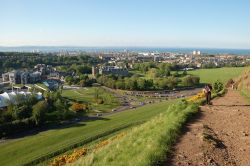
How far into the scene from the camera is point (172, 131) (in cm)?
1059

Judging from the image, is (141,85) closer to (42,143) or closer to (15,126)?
(15,126)

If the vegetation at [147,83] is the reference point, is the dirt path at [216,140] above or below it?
above

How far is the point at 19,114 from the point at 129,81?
46186mm

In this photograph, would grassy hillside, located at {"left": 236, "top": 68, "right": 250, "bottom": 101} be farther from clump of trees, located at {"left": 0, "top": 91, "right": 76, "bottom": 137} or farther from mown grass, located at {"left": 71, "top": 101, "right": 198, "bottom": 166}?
clump of trees, located at {"left": 0, "top": 91, "right": 76, "bottom": 137}

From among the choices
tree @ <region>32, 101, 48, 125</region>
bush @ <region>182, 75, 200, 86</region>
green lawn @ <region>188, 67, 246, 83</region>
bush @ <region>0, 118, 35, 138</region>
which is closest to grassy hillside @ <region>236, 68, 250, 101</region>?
bush @ <region>0, 118, 35, 138</region>

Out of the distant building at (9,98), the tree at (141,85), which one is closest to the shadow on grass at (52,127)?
the distant building at (9,98)

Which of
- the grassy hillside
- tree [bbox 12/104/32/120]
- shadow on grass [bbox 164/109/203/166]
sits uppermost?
shadow on grass [bbox 164/109/203/166]

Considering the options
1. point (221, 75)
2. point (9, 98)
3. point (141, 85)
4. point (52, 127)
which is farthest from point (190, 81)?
point (52, 127)

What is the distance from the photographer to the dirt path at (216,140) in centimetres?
830

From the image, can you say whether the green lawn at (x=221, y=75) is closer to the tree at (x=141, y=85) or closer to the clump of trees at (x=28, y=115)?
the tree at (x=141, y=85)

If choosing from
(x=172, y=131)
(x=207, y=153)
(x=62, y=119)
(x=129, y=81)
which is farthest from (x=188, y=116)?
(x=129, y=81)

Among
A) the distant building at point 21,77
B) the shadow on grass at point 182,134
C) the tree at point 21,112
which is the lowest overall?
the distant building at point 21,77

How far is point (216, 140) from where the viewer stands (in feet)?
33.7

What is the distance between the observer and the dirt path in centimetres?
830
